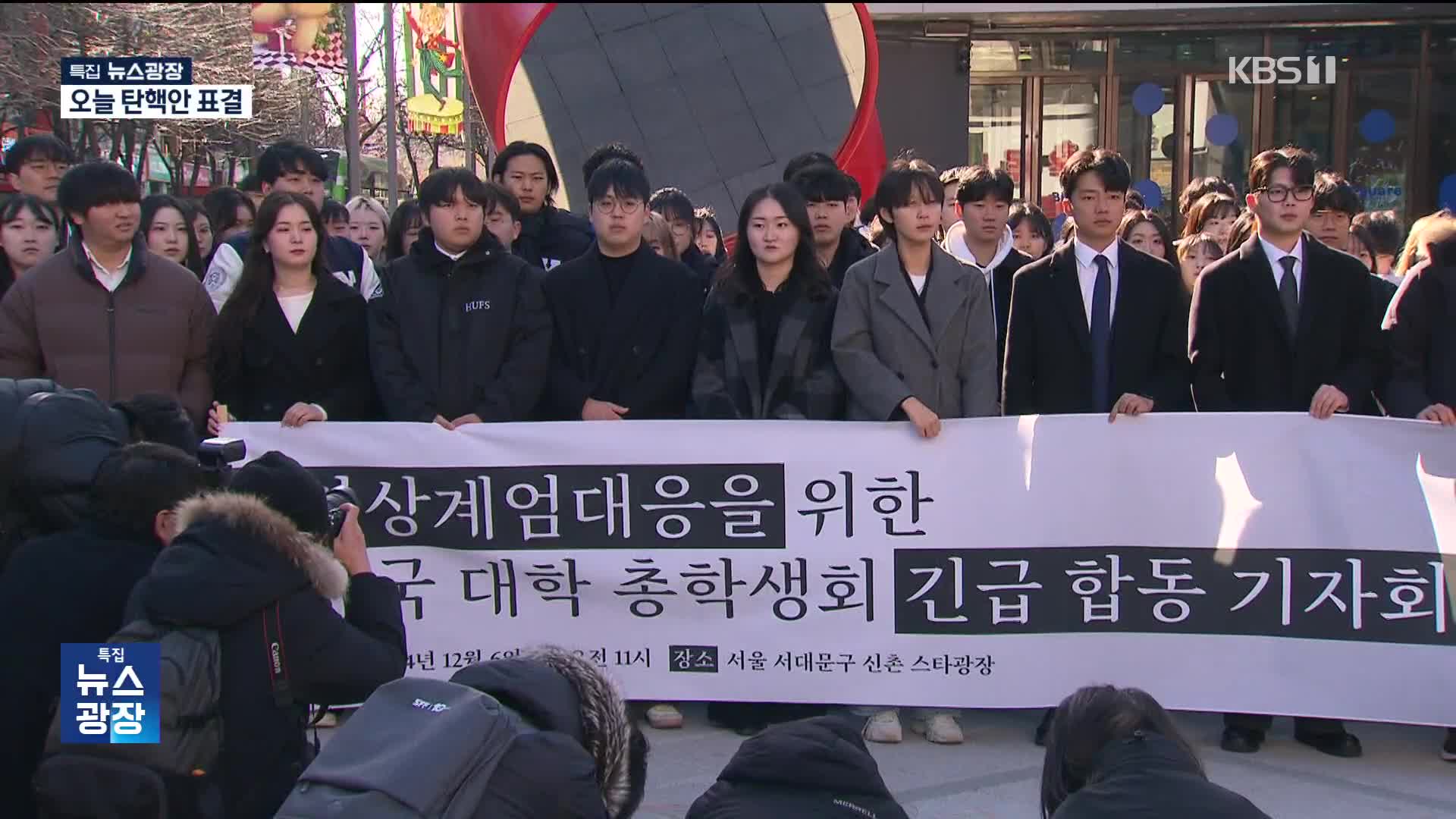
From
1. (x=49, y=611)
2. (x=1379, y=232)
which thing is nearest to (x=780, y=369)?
(x=49, y=611)

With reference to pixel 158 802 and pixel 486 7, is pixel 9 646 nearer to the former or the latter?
pixel 158 802

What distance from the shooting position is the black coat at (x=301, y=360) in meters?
5.32

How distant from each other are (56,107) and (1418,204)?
1894 cm

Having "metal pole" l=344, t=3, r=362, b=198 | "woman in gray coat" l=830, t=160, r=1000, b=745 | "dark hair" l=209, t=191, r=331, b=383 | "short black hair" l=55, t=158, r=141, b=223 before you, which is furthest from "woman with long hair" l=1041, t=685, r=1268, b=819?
"metal pole" l=344, t=3, r=362, b=198

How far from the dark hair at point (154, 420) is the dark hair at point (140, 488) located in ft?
1.00

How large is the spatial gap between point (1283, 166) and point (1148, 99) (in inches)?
473

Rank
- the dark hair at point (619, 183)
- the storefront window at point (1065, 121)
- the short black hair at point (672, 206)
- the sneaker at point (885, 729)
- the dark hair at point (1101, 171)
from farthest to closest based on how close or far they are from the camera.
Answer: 1. the storefront window at point (1065, 121)
2. the short black hair at point (672, 206)
3. the dark hair at point (619, 183)
4. the dark hair at point (1101, 171)
5. the sneaker at point (885, 729)

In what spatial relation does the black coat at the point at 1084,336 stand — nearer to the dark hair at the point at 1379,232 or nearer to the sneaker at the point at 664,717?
the sneaker at the point at 664,717

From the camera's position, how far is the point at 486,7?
506 inches

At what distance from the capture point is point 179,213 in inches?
265

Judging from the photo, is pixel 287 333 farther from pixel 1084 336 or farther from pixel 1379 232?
pixel 1379 232

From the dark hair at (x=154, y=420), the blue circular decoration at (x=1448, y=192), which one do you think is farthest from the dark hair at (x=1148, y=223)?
the blue circular decoration at (x=1448, y=192)

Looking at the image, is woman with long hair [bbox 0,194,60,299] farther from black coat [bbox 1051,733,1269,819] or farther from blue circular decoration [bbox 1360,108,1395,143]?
blue circular decoration [bbox 1360,108,1395,143]

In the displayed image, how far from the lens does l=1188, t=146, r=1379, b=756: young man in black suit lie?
16.4 ft
